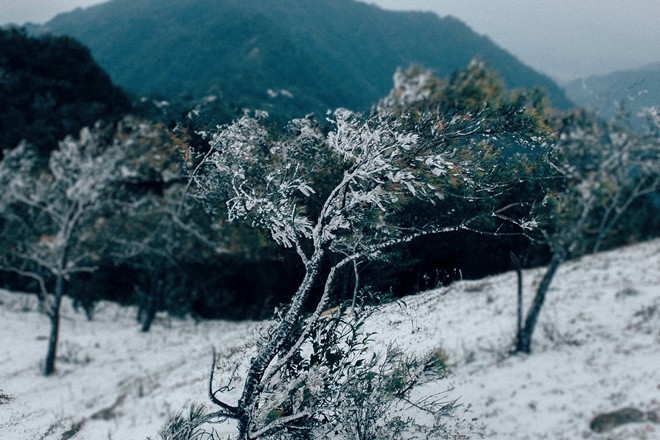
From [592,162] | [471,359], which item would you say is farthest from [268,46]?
[592,162]

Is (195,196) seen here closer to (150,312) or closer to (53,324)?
(53,324)

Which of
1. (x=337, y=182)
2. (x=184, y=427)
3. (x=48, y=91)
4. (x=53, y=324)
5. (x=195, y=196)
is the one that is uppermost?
(x=48, y=91)

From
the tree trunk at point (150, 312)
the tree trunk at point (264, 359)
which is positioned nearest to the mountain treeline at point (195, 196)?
the tree trunk at point (150, 312)

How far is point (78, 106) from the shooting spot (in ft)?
109

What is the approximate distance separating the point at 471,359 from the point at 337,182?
974 cm

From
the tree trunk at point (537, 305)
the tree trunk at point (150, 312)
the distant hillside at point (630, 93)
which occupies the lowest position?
the tree trunk at point (150, 312)

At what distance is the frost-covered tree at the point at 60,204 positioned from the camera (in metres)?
15.9

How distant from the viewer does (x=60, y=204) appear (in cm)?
1702

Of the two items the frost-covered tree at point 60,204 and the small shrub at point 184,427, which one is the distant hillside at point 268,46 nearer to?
the frost-covered tree at point 60,204

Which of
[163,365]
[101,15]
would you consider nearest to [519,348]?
[163,365]

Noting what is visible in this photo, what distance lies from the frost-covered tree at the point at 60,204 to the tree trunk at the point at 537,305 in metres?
14.3

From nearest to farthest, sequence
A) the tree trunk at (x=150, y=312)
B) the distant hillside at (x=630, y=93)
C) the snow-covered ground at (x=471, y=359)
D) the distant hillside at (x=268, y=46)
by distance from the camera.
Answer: the distant hillside at (x=630, y=93) → the snow-covered ground at (x=471, y=359) → the tree trunk at (x=150, y=312) → the distant hillside at (x=268, y=46)

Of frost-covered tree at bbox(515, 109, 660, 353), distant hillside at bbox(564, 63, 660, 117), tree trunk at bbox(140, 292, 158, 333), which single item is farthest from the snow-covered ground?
distant hillside at bbox(564, 63, 660, 117)

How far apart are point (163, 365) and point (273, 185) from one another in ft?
44.2
